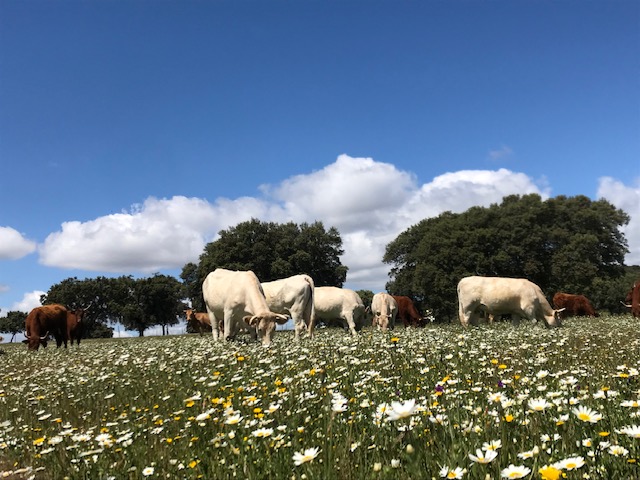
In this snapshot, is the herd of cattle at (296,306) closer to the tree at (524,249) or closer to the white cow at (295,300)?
the white cow at (295,300)

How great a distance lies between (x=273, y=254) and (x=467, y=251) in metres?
22.1

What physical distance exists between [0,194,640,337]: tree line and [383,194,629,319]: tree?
0.35 feet

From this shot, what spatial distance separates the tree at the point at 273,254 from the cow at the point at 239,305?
35.2 m

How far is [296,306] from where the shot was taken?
2062 centimetres

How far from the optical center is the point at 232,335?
1770 centimetres

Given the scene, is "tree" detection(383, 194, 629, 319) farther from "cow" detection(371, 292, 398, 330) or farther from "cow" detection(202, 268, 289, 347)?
"cow" detection(202, 268, 289, 347)

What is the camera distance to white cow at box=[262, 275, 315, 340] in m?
20.6

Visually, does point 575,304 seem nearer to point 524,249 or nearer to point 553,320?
point 524,249

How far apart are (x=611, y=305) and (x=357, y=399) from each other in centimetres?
7625

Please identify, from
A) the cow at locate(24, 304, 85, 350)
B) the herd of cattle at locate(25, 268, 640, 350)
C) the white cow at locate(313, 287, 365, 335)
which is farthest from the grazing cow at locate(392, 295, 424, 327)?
the cow at locate(24, 304, 85, 350)

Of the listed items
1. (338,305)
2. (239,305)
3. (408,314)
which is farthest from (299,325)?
(408,314)

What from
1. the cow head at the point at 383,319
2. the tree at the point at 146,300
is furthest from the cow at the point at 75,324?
the tree at the point at 146,300

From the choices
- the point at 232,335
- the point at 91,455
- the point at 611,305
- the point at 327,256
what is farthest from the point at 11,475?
the point at 611,305

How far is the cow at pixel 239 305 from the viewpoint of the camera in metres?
15.4
